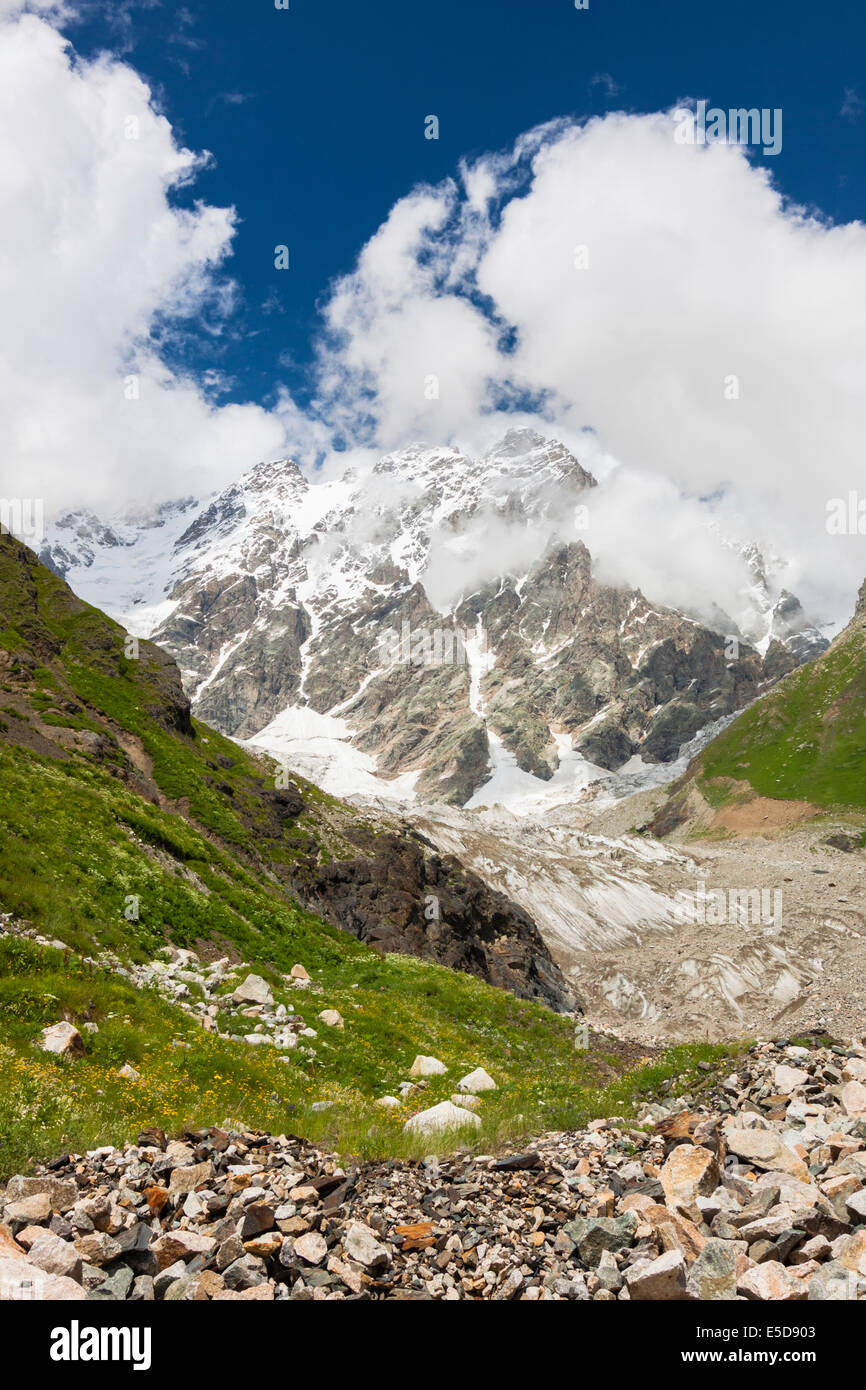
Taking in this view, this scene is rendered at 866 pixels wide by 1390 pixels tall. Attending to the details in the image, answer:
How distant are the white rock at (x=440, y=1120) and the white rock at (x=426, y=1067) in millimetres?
5960

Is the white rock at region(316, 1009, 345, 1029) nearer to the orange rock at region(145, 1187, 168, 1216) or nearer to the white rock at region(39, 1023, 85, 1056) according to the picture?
the white rock at region(39, 1023, 85, 1056)

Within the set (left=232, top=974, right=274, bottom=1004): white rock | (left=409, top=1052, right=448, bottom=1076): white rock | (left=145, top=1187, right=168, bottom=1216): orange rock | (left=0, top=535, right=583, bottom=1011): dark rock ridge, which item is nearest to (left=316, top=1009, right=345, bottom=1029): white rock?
(left=232, top=974, right=274, bottom=1004): white rock

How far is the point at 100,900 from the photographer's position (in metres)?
19.0

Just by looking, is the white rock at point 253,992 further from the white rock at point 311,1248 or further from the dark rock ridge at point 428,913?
the dark rock ridge at point 428,913

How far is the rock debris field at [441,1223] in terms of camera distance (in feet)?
18.6

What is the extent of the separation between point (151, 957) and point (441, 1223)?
14.0 metres

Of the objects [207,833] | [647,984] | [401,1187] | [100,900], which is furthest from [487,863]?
[401,1187]

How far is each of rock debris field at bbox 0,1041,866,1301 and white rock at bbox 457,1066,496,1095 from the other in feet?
24.9

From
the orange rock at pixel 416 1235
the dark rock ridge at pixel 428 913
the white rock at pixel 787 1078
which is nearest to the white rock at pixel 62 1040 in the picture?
the orange rock at pixel 416 1235

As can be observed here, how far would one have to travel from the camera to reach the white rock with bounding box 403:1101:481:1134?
11219mm

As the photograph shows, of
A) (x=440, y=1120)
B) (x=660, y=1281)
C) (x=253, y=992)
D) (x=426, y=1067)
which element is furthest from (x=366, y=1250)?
(x=253, y=992)

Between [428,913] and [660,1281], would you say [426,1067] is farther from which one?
[428,913]

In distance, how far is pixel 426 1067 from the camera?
1773 centimetres
